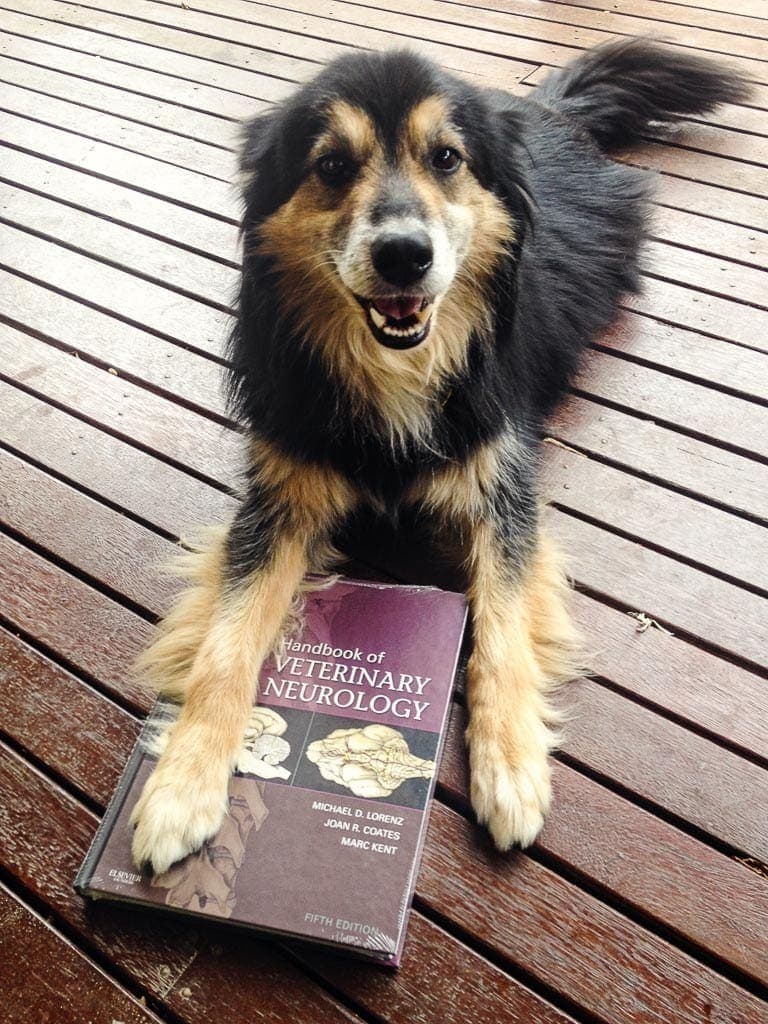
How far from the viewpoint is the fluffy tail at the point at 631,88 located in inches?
112

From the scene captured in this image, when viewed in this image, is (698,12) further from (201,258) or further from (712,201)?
(201,258)

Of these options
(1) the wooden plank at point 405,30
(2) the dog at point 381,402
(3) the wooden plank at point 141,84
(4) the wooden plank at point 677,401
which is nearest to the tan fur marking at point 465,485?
(2) the dog at point 381,402

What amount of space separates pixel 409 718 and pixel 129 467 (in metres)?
1.05

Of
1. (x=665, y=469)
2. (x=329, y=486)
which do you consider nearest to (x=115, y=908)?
(x=329, y=486)

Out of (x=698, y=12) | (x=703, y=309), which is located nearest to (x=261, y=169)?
(x=703, y=309)

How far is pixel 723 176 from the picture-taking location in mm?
2906

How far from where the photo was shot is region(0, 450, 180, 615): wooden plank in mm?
1883

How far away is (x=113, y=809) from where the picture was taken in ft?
4.75

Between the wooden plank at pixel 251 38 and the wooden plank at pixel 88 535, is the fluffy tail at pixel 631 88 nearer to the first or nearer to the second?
the wooden plank at pixel 251 38

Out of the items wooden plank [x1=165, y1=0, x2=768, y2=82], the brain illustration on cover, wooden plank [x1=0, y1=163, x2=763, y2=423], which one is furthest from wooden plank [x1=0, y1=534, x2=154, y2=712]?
wooden plank [x1=165, y1=0, x2=768, y2=82]

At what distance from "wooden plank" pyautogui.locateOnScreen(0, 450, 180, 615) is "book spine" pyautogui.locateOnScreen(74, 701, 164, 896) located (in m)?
0.31

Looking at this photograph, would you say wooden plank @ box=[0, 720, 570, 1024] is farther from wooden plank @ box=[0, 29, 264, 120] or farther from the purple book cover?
wooden plank @ box=[0, 29, 264, 120]

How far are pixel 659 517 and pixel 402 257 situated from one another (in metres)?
0.93

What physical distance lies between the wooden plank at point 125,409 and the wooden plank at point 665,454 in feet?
2.93
